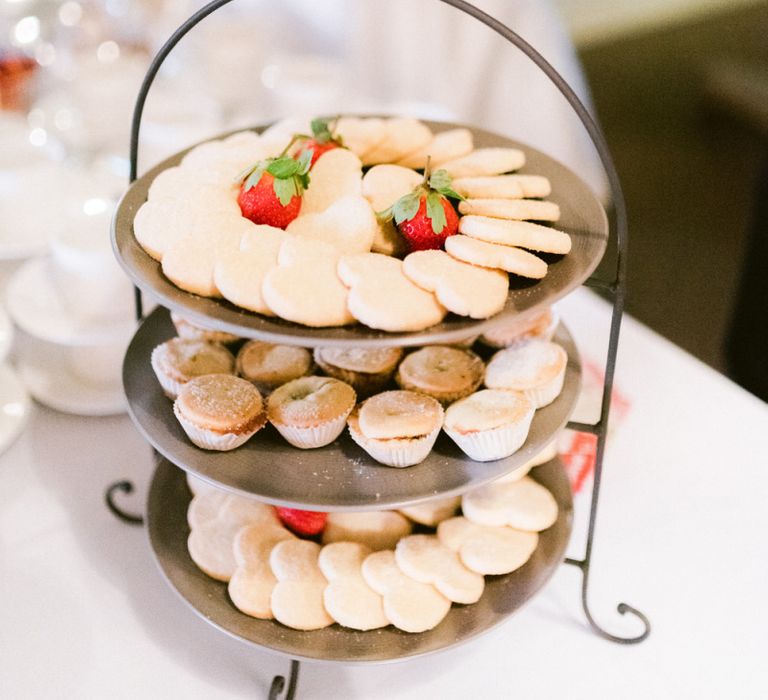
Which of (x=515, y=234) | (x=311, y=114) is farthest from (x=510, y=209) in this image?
(x=311, y=114)

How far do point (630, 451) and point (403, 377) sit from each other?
47 cm

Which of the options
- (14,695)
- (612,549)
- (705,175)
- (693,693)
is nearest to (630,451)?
(612,549)

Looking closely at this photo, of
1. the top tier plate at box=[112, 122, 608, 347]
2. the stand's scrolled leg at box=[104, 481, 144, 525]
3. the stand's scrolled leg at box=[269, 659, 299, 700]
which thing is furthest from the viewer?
the stand's scrolled leg at box=[104, 481, 144, 525]

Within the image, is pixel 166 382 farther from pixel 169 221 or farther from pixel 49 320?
pixel 49 320

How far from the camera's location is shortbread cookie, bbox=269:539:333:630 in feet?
2.97

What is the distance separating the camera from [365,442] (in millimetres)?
876

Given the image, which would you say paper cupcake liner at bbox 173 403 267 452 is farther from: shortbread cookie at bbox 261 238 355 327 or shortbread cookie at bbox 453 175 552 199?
shortbread cookie at bbox 453 175 552 199

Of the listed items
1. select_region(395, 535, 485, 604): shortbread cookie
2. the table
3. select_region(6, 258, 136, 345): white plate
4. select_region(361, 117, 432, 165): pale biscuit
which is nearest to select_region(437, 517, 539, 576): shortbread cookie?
select_region(395, 535, 485, 604): shortbread cookie

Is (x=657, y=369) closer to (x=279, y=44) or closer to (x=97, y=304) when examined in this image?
(x=97, y=304)

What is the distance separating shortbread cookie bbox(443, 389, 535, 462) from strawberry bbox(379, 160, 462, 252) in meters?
0.19

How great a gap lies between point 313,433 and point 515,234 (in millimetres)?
296

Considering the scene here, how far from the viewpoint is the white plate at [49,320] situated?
1.22m

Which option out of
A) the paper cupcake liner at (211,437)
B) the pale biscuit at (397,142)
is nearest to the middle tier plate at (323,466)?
the paper cupcake liner at (211,437)

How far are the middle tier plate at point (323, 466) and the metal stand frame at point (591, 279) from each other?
0.08m
